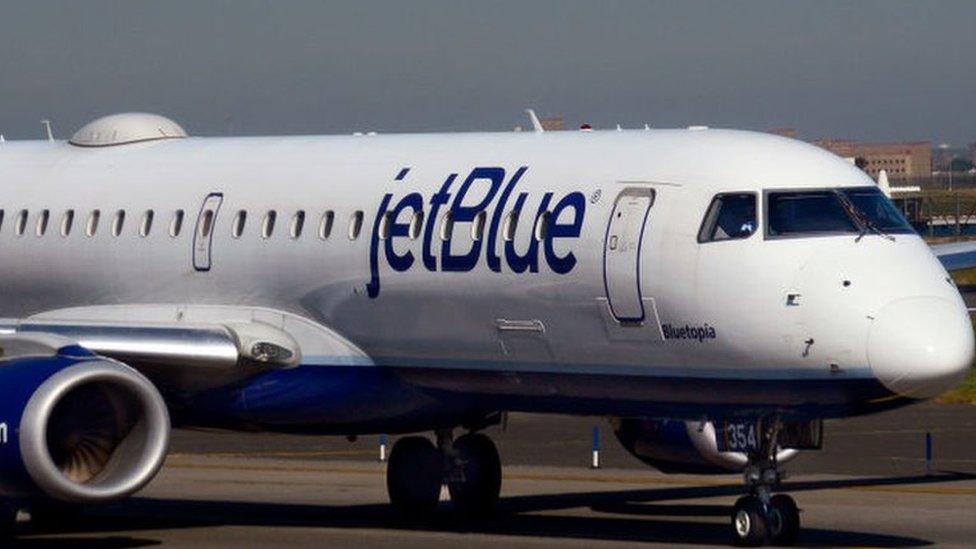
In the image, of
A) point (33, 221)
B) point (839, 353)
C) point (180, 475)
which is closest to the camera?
point (839, 353)

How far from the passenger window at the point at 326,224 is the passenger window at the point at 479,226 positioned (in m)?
1.93

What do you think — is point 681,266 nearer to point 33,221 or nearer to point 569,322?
point 569,322

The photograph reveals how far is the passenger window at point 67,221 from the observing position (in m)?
27.1

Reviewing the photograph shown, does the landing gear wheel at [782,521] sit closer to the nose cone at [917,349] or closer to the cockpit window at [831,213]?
the nose cone at [917,349]

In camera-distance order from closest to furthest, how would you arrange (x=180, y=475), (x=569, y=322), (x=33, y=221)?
(x=569, y=322) → (x=33, y=221) → (x=180, y=475)

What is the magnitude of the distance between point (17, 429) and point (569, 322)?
204 inches

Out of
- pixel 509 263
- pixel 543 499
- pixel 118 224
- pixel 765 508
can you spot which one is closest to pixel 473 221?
pixel 509 263

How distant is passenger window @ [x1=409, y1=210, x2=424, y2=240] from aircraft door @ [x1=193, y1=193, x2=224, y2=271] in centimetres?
274

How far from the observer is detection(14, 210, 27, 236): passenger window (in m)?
27.5

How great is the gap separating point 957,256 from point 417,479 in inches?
260

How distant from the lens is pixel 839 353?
20.7m

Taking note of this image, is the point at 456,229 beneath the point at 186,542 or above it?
above

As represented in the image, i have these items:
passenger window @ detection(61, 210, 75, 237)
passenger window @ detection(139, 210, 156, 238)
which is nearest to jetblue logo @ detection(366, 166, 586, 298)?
passenger window @ detection(139, 210, 156, 238)

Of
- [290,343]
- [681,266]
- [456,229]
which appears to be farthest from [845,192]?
[290,343]
